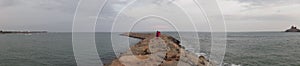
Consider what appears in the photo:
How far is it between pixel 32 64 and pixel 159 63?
12594 mm

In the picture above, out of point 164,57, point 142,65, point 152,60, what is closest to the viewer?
point 142,65

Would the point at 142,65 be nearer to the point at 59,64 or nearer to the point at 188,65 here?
the point at 188,65

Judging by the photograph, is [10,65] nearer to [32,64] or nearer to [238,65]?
[32,64]

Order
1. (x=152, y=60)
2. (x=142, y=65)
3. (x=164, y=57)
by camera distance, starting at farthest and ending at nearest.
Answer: (x=164, y=57) < (x=152, y=60) < (x=142, y=65)

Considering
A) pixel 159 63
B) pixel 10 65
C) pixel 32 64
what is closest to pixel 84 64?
pixel 32 64

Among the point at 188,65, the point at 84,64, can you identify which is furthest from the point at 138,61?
the point at 84,64

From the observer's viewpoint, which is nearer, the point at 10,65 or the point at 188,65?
the point at 188,65

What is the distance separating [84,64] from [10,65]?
19.4 ft

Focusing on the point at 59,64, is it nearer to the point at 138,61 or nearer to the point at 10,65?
the point at 10,65

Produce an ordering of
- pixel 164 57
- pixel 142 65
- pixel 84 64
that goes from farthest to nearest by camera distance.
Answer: pixel 84 64 → pixel 164 57 → pixel 142 65

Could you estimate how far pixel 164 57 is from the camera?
56.5 ft

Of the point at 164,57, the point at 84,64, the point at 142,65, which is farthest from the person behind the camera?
the point at 84,64

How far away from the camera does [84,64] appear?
21859 mm

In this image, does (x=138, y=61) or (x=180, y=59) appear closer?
(x=138, y=61)
